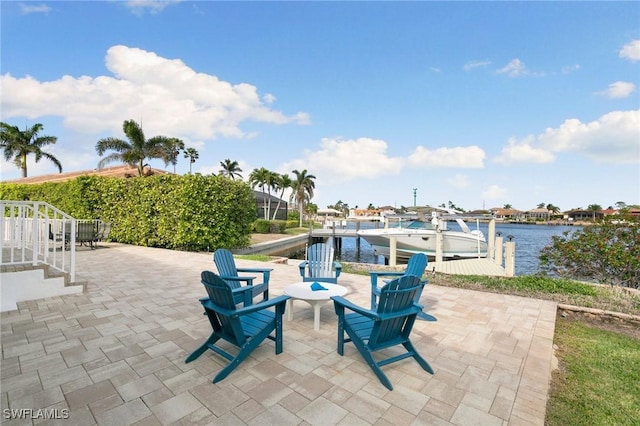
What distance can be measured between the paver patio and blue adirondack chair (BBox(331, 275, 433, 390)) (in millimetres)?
160

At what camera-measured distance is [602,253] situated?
21.9 ft

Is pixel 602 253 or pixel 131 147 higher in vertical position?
pixel 131 147

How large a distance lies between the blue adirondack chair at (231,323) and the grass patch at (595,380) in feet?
7.49

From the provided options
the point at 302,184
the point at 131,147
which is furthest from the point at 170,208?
the point at 302,184

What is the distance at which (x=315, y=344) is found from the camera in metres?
3.24

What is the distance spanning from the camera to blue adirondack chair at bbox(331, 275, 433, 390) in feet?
8.18

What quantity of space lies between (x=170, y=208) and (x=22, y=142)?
2532cm

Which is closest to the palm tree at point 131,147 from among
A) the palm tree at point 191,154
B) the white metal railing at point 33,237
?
the white metal railing at point 33,237

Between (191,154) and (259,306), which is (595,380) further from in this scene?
(191,154)

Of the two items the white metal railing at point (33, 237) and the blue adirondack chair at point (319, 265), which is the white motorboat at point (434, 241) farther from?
the white metal railing at point (33, 237)

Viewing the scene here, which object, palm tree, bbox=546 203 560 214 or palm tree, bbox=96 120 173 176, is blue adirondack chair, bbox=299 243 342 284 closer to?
palm tree, bbox=96 120 173 176

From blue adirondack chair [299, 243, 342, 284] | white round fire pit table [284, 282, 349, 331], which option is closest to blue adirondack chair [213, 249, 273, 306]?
white round fire pit table [284, 282, 349, 331]

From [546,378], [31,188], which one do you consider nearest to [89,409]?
[546,378]

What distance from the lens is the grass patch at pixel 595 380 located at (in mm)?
2223
